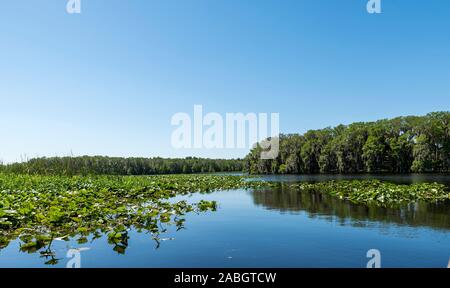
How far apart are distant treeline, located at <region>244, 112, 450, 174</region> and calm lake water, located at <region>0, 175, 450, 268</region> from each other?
6135cm

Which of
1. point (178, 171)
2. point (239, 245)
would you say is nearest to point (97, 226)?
point (239, 245)

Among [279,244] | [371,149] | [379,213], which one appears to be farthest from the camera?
[371,149]

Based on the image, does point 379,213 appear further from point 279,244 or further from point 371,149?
point 371,149

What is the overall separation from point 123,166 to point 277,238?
314 feet

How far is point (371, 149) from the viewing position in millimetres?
70688

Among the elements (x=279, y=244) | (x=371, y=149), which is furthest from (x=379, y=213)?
(x=371, y=149)

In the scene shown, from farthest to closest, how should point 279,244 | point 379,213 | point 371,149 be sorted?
point 371,149, point 379,213, point 279,244

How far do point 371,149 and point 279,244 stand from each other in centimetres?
6803

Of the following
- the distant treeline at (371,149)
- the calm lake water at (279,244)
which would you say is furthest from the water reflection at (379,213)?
the distant treeline at (371,149)

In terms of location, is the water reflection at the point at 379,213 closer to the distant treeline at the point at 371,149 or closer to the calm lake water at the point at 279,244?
the calm lake water at the point at 279,244

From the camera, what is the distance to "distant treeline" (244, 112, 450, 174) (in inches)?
2608

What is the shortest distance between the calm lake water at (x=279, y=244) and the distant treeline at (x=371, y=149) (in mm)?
61353

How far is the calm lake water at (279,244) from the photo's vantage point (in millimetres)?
7207
